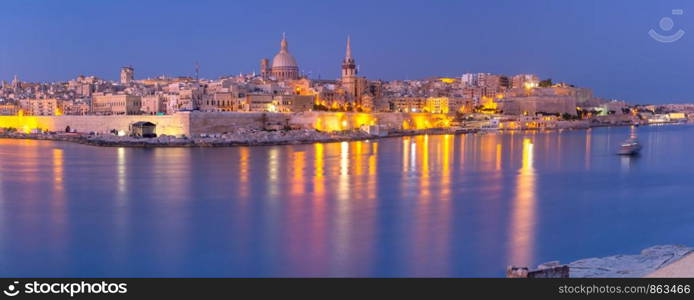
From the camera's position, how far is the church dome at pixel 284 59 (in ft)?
98.7

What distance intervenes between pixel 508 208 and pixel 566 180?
2730 mm

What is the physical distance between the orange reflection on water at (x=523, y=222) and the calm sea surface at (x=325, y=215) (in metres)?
0.02

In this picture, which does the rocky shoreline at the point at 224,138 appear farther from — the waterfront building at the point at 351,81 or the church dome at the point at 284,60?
the church dome at the point at 284,60

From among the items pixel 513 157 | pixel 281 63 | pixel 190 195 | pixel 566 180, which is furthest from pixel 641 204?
pixel 281 63

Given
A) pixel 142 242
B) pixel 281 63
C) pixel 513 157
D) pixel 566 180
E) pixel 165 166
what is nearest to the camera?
pixel 142 242

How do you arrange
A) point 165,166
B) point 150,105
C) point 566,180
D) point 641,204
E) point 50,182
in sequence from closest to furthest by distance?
point 641,204
point 50,182
point 566,180
point 165,166
point 150,105

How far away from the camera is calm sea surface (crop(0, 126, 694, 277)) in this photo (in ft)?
12.3

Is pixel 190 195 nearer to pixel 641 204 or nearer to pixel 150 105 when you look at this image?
pixel 641 204

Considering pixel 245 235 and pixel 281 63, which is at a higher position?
pixel 281 63

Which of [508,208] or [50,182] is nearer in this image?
[508,208]

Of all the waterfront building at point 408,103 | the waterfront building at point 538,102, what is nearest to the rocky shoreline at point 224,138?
the waterfront building at point 408,103

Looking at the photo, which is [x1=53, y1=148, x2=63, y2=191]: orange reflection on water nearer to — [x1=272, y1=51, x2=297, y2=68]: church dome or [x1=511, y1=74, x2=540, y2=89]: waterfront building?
[x1=272, y1=51, x2=297, y2=68]: church dome

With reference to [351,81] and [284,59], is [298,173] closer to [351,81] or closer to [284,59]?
[351,81]

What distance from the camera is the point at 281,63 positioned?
30062mm
